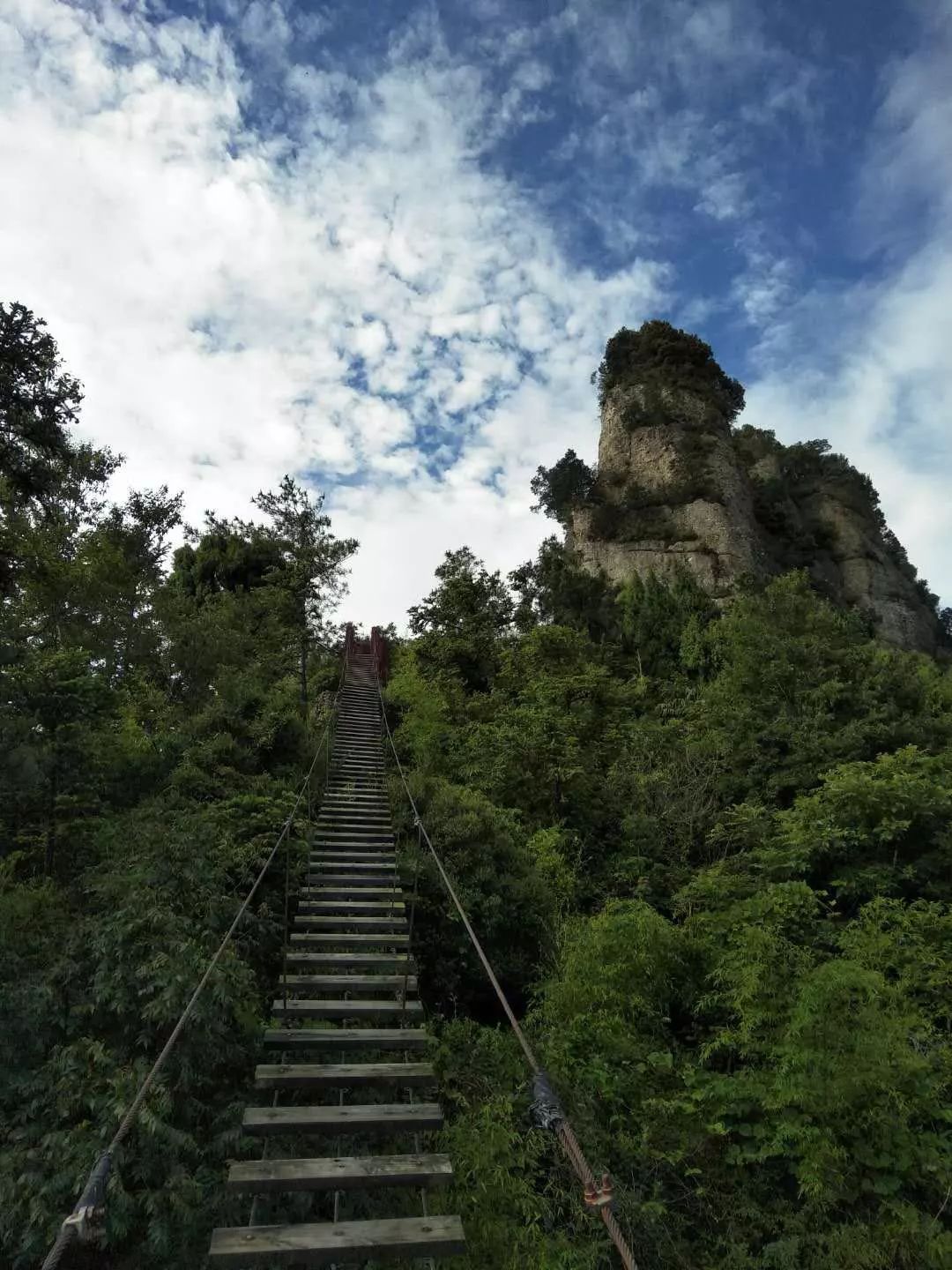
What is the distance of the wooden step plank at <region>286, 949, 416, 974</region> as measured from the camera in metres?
5.59

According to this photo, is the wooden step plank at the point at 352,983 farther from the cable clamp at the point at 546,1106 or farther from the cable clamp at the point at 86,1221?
the cable clamp at the point at 86,1221

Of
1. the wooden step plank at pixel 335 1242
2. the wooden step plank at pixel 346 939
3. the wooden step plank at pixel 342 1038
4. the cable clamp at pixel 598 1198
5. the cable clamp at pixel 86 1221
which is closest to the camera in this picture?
the cable clamp at pixel 86 1221

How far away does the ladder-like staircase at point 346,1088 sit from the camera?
117 inches

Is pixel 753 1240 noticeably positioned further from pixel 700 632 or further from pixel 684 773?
pixel 700 632

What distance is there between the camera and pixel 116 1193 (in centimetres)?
306

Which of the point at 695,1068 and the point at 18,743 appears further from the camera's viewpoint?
the point at 18,743

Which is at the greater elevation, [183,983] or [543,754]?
[543,754]

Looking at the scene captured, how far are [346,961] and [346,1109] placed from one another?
1.76 metres

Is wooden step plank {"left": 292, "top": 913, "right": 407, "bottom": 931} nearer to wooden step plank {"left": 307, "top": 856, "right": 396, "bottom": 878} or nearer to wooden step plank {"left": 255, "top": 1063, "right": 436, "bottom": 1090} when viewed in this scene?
wooden step plank {"left": 307, "top": 856, "right": 396, "bottom": 878}

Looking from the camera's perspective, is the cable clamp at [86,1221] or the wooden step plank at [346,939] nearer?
the cable clamp at [86,1221]

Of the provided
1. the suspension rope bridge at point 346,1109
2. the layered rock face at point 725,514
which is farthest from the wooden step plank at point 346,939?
the layered rock face at point 725,514

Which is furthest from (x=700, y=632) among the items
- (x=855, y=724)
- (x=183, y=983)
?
(x=183, y=983)

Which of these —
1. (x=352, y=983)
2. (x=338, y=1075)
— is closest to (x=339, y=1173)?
(x=338, y=1075)

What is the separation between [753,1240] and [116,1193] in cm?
379
